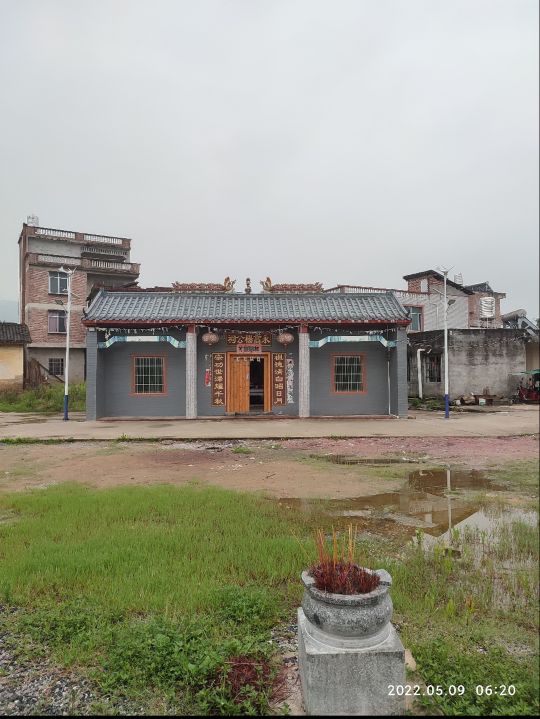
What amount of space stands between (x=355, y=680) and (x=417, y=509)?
11.6 ft

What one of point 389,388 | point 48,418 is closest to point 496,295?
point 389,388

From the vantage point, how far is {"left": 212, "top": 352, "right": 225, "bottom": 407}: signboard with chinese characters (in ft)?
54.0

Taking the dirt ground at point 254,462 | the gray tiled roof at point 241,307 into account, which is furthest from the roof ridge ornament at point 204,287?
the dirt ground at point 254,462

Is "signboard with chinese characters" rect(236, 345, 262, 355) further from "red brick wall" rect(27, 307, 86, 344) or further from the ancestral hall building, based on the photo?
"red brick wall" rect(27, 307, 86, 344)

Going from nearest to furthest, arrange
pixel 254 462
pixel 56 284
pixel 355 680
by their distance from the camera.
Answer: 1. pixel 355 680
2. pixel 254 462
3. pixel 56 284

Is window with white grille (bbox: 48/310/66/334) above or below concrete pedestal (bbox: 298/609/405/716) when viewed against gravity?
above

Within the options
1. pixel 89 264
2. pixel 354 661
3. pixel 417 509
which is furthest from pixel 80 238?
pixel 354 661

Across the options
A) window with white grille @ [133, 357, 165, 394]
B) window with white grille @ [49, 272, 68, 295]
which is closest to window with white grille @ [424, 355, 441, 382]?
window with white grille @ [133, 357, 165, 394]

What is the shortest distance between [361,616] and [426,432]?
1064 centimetres

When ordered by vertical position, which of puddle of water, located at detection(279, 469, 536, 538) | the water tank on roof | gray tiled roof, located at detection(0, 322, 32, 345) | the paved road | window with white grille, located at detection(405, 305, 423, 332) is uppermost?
the water tank on roof

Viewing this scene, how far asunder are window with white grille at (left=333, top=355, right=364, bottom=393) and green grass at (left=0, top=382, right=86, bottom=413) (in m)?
10.1

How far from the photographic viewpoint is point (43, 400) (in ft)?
67.1

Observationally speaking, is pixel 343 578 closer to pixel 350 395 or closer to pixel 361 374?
pixel 350 395

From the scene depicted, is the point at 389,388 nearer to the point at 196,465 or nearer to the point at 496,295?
the point at 196,465
